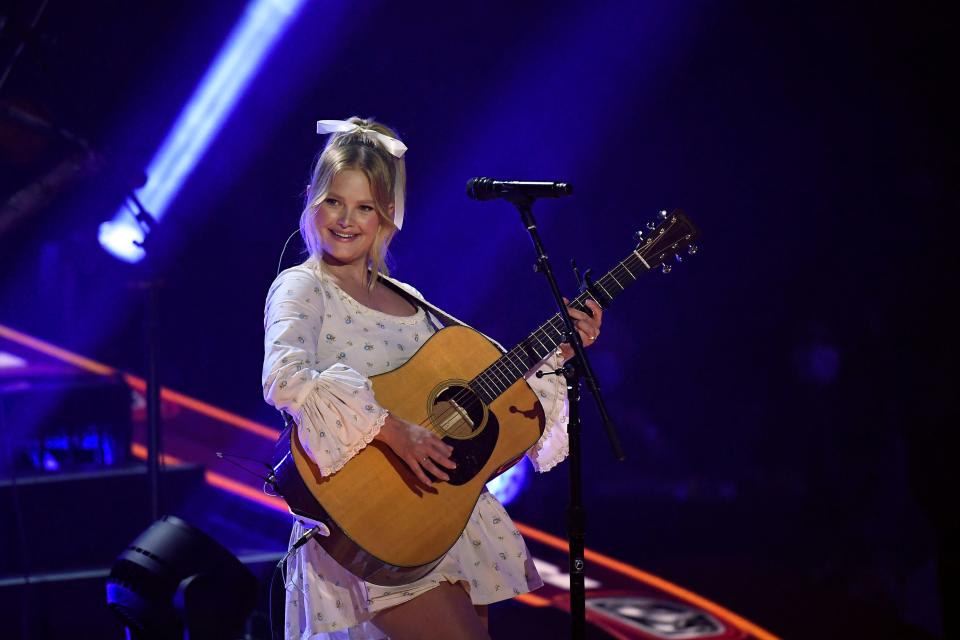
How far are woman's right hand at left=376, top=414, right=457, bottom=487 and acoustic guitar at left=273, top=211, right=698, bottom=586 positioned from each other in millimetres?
50

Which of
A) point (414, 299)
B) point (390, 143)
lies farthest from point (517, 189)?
point (414, 299)

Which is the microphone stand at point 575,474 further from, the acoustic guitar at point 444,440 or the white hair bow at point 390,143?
the white hair bow at point 390,143

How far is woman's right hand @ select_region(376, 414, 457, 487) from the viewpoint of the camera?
2.34 metres

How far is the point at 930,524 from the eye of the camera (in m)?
5.27

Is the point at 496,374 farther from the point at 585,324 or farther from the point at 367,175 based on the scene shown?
the point at 367,175

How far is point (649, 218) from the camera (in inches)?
267

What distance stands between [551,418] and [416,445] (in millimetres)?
574

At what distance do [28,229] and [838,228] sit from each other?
5285 mm

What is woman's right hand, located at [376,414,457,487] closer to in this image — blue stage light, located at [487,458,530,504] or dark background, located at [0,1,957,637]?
dark background, located at [0,1,957,637]

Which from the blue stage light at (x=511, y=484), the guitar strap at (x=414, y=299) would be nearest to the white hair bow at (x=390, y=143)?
the guitar strap at (x=414, y=299)

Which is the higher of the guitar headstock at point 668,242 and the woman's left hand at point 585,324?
the guitar headstock at point 668,242

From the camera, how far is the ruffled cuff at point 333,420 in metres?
2.22

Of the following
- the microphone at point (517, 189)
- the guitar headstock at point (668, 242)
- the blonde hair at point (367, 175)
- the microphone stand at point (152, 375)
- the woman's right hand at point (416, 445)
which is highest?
the microphone stand at point (152, 375)

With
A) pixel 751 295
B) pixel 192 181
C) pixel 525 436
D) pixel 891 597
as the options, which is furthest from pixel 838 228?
pixel 525 436
